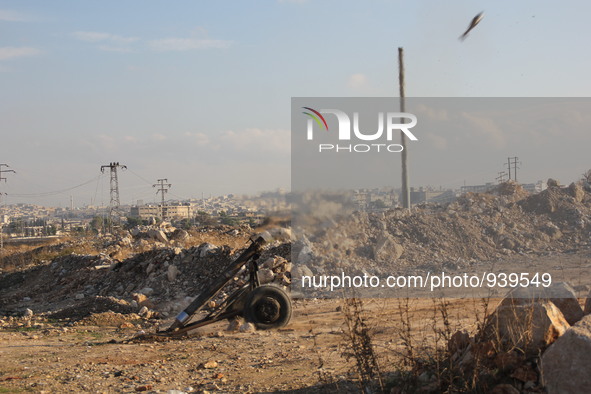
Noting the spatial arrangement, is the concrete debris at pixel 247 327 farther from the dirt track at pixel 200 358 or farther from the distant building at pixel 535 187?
the distant building at pixel 535 187

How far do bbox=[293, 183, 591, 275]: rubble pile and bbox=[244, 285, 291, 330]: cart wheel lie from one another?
471 centimetres

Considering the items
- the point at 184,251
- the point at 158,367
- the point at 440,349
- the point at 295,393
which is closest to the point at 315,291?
the point at 184,251

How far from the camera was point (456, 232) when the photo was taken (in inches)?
632

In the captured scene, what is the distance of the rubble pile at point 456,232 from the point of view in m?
14.2

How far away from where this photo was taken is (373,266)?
565 inches

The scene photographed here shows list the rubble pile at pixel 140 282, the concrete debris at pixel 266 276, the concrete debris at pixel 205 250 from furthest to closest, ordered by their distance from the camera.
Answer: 1. the concrete debris at pixel 205 250
2. the concrete debris at pixel 266 276
3. the rubble pile at pixel 140 282

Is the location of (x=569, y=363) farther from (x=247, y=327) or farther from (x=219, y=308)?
(x=219, y=308)

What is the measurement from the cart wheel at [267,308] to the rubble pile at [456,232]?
15.4 feet

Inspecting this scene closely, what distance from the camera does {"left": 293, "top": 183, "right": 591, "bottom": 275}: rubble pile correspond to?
14234 mm

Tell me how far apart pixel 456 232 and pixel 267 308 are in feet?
27.8

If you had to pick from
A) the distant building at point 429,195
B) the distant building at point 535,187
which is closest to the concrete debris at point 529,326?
the distant building at point 429,195

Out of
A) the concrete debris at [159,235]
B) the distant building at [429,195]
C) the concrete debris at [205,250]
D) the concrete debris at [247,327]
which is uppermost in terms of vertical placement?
the distant building at [429,195]

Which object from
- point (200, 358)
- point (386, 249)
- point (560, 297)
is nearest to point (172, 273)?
point (386, 249)

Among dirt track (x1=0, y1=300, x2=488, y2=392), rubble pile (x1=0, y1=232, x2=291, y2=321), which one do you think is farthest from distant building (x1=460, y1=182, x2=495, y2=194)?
dirt track (x1=0, y1=300, x2=488, y2=392)
